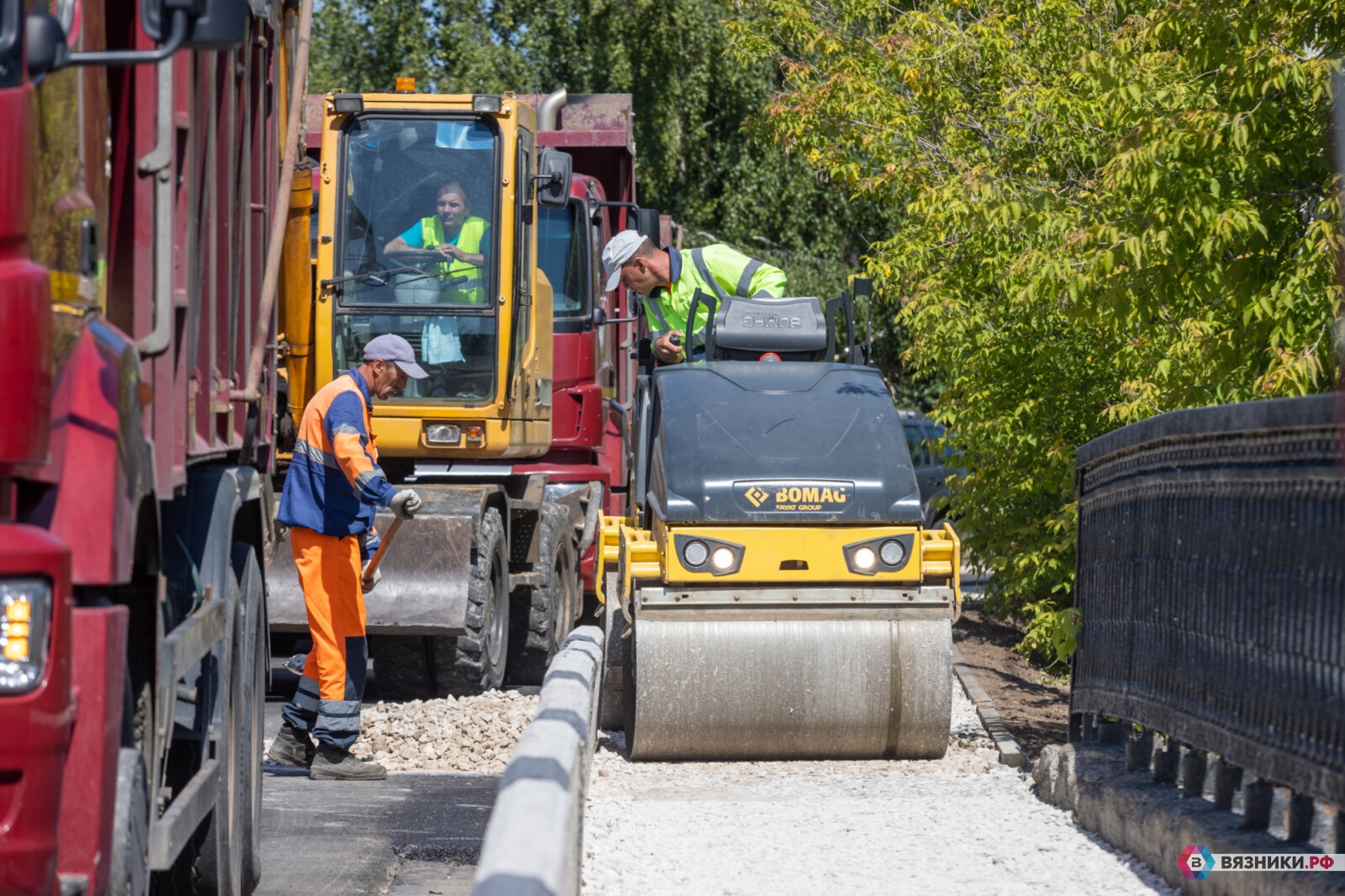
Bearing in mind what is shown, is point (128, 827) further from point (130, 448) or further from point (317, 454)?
point (317, 454)

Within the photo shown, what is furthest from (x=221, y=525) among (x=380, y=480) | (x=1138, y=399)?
(x=1138, y=399)

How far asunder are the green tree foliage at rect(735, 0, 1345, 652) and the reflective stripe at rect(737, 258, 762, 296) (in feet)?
4.51

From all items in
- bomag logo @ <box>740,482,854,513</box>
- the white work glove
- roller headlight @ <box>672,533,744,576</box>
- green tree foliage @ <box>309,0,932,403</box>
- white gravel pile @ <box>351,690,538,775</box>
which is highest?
green tree foliage @ <box>309,0,932,403</box>

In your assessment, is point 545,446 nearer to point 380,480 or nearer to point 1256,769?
point 380,480

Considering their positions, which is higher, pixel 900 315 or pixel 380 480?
pixel 900 315

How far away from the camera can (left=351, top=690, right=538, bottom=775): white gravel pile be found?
8008 mm

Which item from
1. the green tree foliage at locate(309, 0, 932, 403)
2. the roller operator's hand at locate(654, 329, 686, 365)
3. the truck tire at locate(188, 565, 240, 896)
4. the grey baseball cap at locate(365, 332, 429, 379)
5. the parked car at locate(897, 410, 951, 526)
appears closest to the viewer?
the truck tire at locate(188, 565, 240, 896)

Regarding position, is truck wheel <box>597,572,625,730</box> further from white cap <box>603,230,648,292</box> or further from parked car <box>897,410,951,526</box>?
parked car <box>897,410,951,526</box>

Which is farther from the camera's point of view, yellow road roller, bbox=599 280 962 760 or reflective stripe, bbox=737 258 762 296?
reflective stripe, bbox=737 258 762 296

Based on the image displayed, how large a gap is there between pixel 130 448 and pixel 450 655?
18.6 ft

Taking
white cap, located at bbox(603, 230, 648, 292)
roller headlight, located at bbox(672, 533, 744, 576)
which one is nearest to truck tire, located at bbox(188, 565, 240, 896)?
roller headlight, located at bbox(672, 533, 744, 576)

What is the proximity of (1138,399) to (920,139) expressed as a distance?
18.9 ft

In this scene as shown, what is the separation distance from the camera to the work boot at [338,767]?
294 inches

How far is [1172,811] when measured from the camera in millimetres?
5141
